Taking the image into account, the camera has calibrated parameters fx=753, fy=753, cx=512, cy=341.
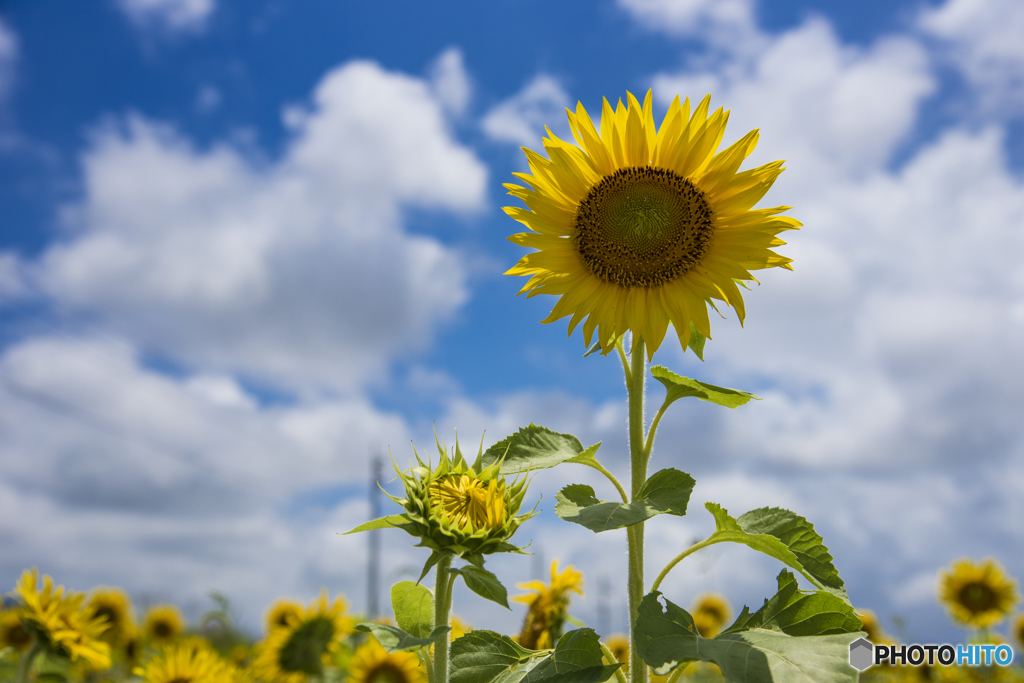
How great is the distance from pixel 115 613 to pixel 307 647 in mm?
3547

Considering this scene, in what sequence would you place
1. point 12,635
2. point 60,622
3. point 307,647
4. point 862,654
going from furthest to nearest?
1. point 12,635
2. point 307,647
3. point 60,622
4. point 862,654

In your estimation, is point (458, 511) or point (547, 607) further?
point (547, 607)

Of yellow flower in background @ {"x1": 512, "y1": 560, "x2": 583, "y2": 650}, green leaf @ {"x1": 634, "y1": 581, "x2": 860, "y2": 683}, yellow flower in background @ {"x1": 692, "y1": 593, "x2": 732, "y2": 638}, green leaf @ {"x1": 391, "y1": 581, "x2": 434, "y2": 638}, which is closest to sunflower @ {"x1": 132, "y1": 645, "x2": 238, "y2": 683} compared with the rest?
yellow flower in background @ {"x1": 512, "y1": 560, "x2": 583, "y2": 650}

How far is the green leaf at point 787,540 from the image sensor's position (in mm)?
2189

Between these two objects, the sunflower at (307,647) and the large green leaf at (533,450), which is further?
the sunflower at (307,647)

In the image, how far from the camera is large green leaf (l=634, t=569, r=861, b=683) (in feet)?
5.94

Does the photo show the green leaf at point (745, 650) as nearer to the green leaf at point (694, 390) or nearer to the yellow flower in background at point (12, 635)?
the green leaf at point (694, 390)

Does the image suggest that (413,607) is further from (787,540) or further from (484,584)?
(787,540)

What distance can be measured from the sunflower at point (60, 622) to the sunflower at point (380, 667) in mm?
1342

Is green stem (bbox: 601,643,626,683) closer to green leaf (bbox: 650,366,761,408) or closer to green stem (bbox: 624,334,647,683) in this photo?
green stem (bbox: 624,334,647,683)

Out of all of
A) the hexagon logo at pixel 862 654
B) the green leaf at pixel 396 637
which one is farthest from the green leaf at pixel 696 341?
the green leaf at pixel 396 637

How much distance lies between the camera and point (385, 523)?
1846mm

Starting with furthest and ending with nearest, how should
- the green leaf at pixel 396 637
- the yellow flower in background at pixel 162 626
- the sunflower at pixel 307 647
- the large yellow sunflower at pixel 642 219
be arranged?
the yellow flower in background at pixel 162 626
the sunflower at pixel 307 647
the large yellow sunflower at pixel 642 219
the green leaf at pixel 396 637

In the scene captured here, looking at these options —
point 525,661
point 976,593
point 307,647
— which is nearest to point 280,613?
point 307,647
